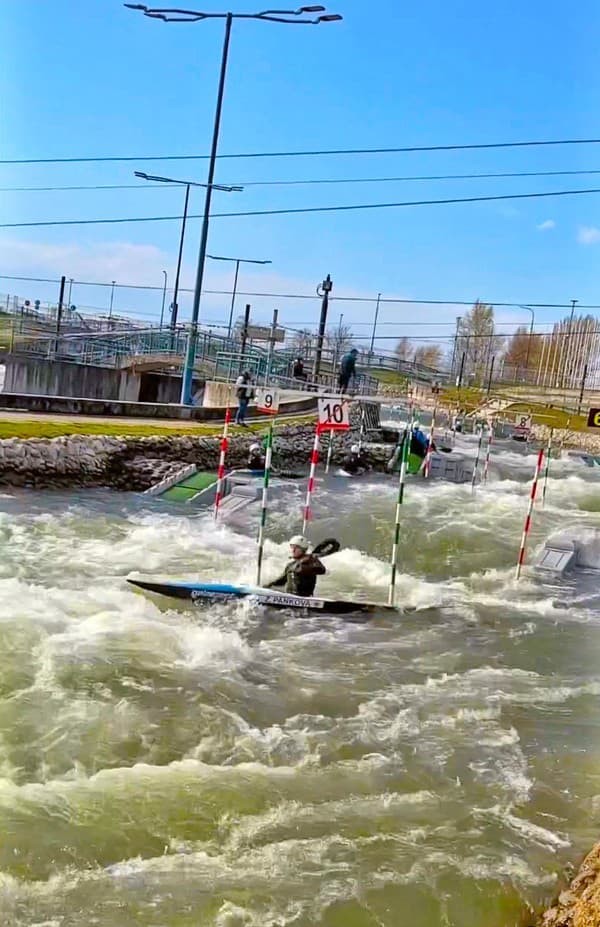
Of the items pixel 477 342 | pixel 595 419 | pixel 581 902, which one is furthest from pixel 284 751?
pixel 477 342

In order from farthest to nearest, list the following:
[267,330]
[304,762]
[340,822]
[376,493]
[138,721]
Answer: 1. [267,330]
2. [376,493]
3. [138,721]
4. [304,762]
5. [340,822]

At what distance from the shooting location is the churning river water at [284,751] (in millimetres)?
4746

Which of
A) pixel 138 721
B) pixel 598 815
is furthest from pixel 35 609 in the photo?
pixel 598 815

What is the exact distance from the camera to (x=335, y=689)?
7992mm

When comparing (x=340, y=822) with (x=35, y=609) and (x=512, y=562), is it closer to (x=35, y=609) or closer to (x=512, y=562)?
(x=35, y=609)

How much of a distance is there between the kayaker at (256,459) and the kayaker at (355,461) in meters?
4.50

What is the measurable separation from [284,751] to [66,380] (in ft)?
92.8

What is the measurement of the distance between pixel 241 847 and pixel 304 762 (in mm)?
1301

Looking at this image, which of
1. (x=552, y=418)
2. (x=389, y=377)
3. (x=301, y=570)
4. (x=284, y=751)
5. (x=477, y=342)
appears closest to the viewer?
(x=284, y=751)

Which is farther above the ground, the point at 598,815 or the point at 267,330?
the point at 267,330

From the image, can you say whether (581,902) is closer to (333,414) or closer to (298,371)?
(333,414)

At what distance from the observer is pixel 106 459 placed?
19.3 m

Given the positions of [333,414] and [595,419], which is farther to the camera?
[333,414]

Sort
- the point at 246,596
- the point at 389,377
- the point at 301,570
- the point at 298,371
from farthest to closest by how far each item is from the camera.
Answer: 1. the point at 389,377
2. the point at 298,371
3. the point at 301,570
4. the point at 246,596
